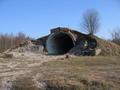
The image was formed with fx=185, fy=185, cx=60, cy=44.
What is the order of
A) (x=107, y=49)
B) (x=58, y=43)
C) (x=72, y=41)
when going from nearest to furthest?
(x=107, y=49) → (x=72, y=41) → (x=58, y=43)

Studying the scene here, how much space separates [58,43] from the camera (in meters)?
31.2

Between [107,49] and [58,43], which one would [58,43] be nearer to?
[58,43]

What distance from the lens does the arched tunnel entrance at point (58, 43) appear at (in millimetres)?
27953

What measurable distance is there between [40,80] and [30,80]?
40cm

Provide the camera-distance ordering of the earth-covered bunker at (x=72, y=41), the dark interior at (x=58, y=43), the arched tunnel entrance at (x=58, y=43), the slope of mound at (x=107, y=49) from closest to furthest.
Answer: the slope of mound at (x=107, y=49)
the earth-covered bunker at (x=72, y=41)
the arched tunnel entrance at (x=58, y=43)
the dark interior at (x=58, y=43)

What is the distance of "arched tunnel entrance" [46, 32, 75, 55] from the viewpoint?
2795cm

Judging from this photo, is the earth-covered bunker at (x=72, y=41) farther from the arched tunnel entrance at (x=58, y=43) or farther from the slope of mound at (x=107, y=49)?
the slope of mound at (x=107, y=49)

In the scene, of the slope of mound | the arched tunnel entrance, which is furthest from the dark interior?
the slope of mound

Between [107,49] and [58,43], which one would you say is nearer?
[107,49]

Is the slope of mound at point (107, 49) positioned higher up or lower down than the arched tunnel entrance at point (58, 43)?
lower down

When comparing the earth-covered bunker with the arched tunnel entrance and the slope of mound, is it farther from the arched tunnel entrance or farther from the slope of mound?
the slope of mound

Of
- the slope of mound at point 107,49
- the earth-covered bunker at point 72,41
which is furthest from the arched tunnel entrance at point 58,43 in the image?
the slope of mound at point 107,49

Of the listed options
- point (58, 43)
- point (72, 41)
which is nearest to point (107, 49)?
point (72, 41)

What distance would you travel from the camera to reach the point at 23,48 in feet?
86.9
